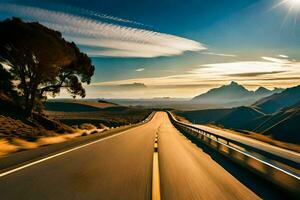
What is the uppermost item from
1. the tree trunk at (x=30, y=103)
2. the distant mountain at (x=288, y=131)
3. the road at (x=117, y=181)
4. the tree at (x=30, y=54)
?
the tree at (x=30, y=54)

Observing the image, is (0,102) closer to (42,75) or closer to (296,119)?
(42,75)

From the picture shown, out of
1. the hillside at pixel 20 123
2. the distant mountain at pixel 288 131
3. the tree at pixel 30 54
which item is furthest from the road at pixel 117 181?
the distant mountain at pixel 288 131

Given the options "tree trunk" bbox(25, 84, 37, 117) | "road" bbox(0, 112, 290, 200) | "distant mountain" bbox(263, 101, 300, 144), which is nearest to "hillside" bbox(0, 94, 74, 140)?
"tree trunk" bbox(25, 84, 37, 117)

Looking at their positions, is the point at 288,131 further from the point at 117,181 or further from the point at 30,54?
the point at 117,181

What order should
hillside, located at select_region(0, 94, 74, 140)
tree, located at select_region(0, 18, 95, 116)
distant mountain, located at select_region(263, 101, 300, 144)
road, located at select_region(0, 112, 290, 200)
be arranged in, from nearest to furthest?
road, located at select_region(0, 112, 290, 200)
hillside, located at select_region(0, 94, 74, 140)
tree, located at select_region(0, 18, 95, 116)
distant mountain, located at select_region(263, 101, 300, 144)

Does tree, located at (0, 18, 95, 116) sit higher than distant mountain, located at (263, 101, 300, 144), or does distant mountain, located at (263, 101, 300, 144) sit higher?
tree, located at (0, 18, 95, 116)

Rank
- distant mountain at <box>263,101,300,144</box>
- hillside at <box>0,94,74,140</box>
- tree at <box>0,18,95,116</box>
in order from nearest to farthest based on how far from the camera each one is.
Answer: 1. hillside at <box>0,94,74,140</box>
2. tree at <box>0,18,95,116</box>
3. distant mountain at <box>263,101,300,144</box>

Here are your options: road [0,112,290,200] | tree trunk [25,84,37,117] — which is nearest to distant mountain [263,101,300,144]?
tree trunk [25,84,37,117]

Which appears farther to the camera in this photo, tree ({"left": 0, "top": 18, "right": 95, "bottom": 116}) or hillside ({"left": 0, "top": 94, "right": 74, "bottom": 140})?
tree ({"left": 0, "top": 18, "right": 95, "bottom": 116})

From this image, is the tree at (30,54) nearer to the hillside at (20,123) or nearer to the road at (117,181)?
the hillside at (20,123)

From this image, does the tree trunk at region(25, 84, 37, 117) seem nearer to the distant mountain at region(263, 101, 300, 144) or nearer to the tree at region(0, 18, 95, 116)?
the tree at region(0, 18, 95, 116)

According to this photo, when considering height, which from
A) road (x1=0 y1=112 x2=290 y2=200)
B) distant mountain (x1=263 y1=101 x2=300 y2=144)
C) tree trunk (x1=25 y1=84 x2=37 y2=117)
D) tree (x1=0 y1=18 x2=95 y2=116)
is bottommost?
distant mountain (x1=263 y1=101 x2=300 y2=144)

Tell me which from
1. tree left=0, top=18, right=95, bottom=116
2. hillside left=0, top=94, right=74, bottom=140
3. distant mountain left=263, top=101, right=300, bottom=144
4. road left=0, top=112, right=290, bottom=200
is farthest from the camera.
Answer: distant mountain left=263, top=101, right=300, bottom=144

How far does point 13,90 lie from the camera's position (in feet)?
120
